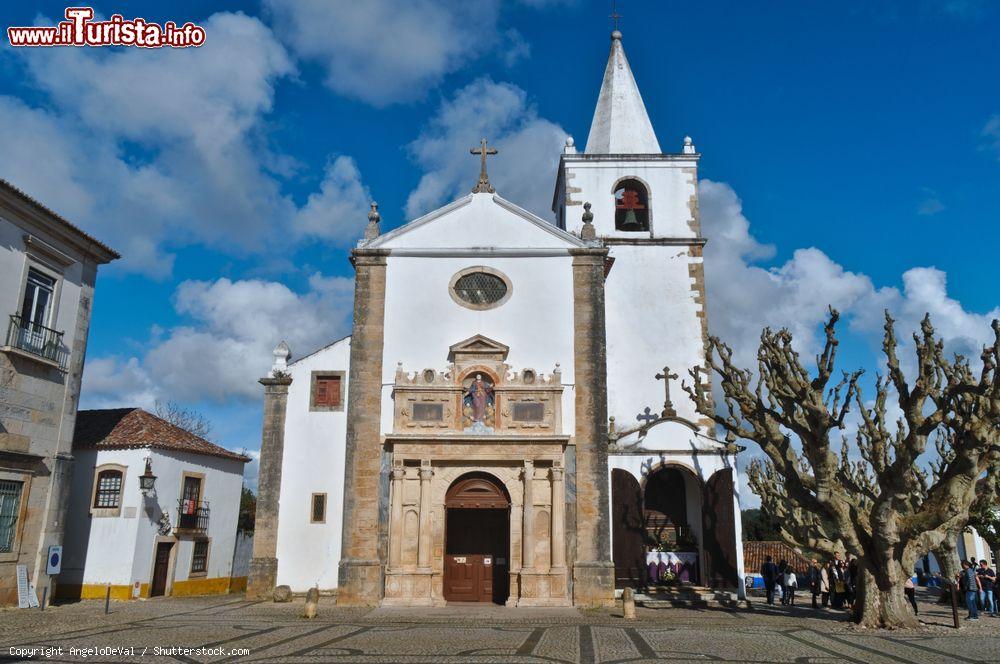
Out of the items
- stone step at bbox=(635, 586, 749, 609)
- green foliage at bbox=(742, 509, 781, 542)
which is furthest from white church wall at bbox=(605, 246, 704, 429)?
green foliage at bbox=(742, 509, 781, 542)

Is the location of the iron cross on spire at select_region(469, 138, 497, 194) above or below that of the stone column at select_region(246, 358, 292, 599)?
above

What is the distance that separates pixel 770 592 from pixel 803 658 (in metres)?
12.2

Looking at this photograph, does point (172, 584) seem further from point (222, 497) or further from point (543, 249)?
point (543, 249)

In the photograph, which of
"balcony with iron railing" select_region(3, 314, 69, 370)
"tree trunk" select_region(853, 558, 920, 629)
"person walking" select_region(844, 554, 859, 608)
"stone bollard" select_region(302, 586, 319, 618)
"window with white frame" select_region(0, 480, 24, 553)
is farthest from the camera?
"person walking" select_region(844, 554, 859, 608)

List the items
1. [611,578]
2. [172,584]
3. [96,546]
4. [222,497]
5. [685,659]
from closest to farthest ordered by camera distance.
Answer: [685,659]
[611,578]
[96,546]
[172,584]
[222,497]

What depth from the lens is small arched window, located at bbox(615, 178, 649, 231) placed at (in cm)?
2592

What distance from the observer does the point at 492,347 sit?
20.8 meters

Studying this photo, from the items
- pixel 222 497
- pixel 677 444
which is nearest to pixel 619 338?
pixel 677 444

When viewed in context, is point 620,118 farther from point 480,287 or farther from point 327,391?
point 327,391

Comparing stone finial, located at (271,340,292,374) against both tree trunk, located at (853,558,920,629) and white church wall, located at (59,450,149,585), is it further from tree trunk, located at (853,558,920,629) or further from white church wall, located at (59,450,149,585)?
tree trunk, located at (853,558,920,629)

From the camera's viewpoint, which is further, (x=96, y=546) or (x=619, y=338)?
(x=619, y=338)

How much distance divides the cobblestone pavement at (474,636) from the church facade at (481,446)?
4.94 ft

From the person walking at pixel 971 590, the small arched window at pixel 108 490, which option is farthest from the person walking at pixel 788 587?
the small arched window at pixel 108 490

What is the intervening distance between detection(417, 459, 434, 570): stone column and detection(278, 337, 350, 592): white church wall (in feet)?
7.83
